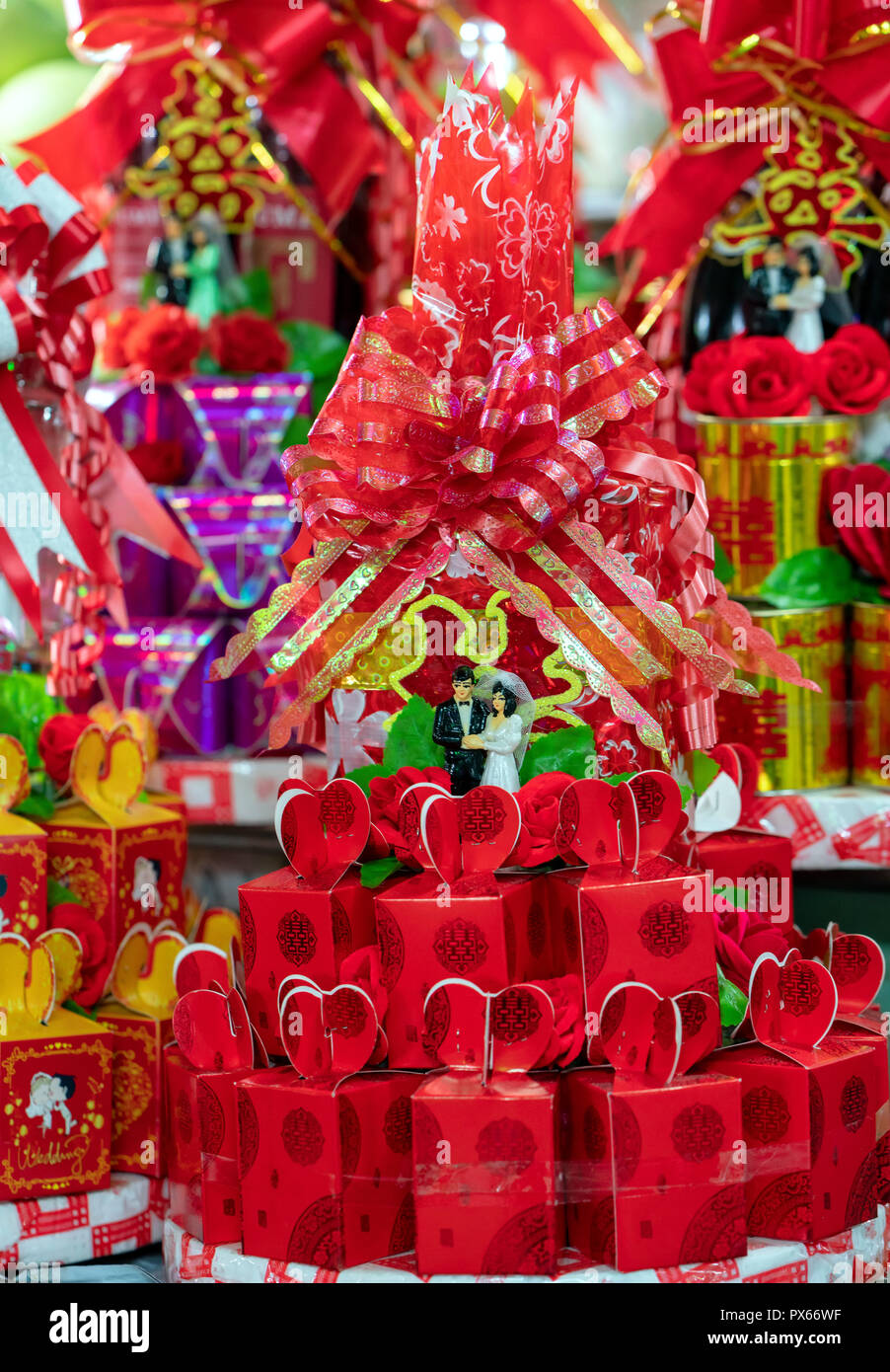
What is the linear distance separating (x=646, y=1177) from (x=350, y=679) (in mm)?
453

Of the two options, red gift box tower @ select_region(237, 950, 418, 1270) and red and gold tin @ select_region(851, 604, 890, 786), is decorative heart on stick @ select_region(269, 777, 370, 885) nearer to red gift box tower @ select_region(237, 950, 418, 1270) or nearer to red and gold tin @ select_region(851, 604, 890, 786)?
red gift box tower @ select_region(237, 950, 418, 1270)

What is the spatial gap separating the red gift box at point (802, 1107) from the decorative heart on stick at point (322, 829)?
324mm

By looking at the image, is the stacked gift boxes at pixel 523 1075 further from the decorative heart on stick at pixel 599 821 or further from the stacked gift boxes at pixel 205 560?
the stacked gift boxes at pixel 205 560

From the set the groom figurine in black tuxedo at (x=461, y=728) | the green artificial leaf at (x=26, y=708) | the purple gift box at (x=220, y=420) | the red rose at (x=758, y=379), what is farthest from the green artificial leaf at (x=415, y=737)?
the purple gift box at (x=220, y=420)

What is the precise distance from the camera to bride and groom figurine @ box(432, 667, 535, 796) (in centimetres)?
126

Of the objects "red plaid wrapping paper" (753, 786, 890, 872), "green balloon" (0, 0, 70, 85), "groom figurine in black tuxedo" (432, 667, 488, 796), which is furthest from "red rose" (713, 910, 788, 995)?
"green balloon" (0, 0, 70, 85)

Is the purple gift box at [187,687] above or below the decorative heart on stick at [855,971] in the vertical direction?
above

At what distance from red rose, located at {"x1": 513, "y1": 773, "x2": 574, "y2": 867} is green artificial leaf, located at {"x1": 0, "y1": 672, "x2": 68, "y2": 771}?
58 centimetres

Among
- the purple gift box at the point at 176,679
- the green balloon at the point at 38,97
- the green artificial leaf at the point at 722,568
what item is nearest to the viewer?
the green artificial leaf at the point at 722,568

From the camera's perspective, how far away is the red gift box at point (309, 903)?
1239 millimetres

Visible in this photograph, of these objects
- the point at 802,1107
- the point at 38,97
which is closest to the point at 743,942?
the point at 802,1107

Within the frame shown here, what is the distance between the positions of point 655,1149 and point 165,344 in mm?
1291
